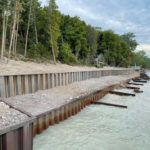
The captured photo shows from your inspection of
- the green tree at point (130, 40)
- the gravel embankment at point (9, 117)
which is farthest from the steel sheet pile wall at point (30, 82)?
the green tree at point (130, 40)

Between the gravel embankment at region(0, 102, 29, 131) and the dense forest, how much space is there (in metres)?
18.1

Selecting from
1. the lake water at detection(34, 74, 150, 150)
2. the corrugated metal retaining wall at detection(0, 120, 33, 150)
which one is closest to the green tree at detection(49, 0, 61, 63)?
the lake water at detection(34, 74, 150, 150)

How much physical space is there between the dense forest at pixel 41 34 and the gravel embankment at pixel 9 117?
18099mm

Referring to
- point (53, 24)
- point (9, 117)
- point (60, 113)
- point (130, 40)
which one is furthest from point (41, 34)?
point (130, 40)

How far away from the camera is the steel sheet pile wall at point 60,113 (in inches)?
382

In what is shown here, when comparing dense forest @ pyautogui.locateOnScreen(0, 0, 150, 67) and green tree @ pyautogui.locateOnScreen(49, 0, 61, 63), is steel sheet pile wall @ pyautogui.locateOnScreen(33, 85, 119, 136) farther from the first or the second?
green tree @ pyautogui.locateOnScreen(49, 0, 61, 63)

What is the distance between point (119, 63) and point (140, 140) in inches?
2460

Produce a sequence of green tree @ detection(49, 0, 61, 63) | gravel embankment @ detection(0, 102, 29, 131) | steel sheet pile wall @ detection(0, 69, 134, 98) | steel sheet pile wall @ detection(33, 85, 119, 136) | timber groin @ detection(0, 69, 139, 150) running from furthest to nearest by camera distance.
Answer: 1. green tree @ detection(49, 0, 61, 63)
2. steel sheet pile wall @ detection(0, 69, 134, 98)
3. steel sheet pile wall @ detection(33, 85, 119, 136)
4. gravel embankment @ detection(0, 102, 29, 131)
5. timber groin @ detection(0, 69, 139, 150)

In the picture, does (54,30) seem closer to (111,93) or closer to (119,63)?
(111,93)

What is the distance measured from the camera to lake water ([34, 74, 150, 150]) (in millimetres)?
8969

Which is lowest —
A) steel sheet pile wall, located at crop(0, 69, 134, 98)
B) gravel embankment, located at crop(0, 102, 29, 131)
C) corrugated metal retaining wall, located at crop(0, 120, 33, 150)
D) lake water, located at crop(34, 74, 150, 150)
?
lake water, located at crop(34, 74, 150, 150)

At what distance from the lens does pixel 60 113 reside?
1171 cm

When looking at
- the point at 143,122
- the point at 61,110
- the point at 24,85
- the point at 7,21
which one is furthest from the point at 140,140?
the point at 7,21

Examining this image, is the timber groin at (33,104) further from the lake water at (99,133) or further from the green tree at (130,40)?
the green tree at (130,40)
